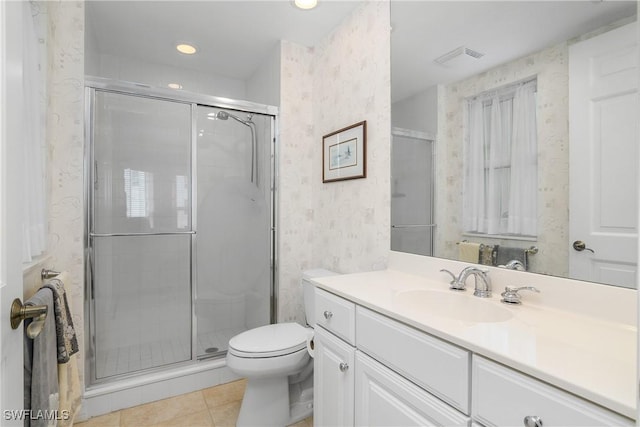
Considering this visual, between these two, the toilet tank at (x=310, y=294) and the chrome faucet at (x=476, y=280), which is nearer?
the chrome faucet at (x=476, y=280)

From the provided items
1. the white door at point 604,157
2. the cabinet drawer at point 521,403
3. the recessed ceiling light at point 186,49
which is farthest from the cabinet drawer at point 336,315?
the recessed ceiling light at point 186,49

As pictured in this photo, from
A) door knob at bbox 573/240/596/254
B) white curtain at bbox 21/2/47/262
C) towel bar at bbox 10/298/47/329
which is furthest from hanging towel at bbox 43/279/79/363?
door knob at bbox 573/240/596/254

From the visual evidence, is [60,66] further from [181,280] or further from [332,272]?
[332,272]

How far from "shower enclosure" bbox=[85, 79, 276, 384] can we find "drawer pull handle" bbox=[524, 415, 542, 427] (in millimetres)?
1925

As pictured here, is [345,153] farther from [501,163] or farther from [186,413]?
[186,413]

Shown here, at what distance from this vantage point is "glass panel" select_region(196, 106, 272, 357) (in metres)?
2.28

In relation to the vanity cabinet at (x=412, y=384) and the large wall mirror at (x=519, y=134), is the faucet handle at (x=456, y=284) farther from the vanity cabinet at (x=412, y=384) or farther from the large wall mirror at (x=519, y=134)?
the vanity cabinet at (x=412, y=384)

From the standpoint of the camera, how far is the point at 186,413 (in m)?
1.86

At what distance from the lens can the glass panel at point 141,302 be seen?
1979mm

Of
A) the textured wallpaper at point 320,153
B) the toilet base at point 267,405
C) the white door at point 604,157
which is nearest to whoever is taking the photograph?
the white door at point 604,157

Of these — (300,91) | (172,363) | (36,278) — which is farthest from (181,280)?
(300,91)

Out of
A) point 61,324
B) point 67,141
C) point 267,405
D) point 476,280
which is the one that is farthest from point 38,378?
point 476,280

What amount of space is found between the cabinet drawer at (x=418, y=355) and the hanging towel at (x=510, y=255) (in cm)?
54

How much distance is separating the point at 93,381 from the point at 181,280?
2.42 feet
